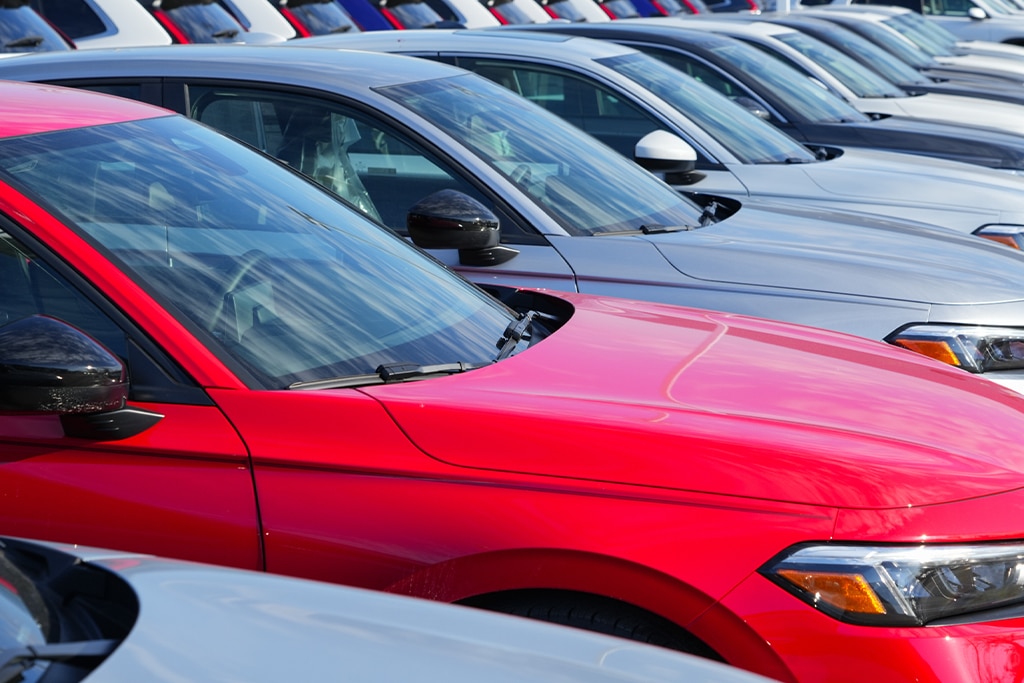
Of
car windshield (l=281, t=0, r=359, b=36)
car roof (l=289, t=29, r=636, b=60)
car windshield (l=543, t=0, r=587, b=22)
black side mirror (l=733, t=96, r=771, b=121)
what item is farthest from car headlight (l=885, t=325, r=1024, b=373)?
car windshield (l=543, t=0, r=587, b=22)

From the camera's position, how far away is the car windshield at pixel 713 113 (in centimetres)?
673

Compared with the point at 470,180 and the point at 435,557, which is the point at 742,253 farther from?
the point at 435,557

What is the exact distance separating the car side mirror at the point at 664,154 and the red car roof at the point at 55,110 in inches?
114

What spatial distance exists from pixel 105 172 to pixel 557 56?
3.58 meters

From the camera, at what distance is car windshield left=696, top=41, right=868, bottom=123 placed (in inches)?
336

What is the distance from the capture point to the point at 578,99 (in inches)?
256

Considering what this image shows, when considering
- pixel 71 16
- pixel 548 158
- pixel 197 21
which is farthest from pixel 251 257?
pixel 197 21

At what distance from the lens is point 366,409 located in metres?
2.55

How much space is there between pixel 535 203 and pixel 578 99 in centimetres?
193

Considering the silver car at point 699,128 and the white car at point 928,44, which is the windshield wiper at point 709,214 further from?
the white car at point 928,44

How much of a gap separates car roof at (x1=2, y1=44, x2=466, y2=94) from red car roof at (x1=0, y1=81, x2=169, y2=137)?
1.23m

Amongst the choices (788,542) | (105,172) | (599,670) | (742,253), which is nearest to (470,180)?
(742,253)

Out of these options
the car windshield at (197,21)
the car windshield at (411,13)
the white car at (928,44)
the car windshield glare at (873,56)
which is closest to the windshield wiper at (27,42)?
the car windshield at (197,21)

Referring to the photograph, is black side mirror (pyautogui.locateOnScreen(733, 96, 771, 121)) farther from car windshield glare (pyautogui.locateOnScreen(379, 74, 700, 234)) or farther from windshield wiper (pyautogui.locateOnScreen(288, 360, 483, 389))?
windshield wiper (pyautogui.locateOnScreen(288, 360, 483, 389))
